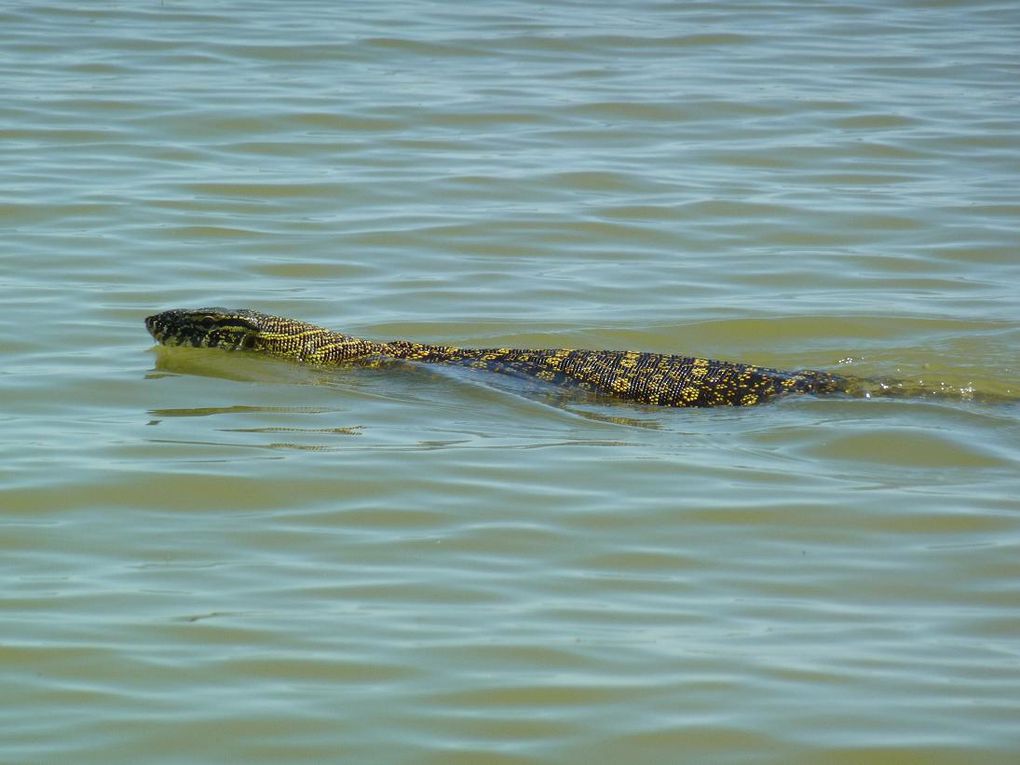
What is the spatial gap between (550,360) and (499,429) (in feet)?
3.46

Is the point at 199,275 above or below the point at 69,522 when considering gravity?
above

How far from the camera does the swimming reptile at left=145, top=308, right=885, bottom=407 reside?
894 cm

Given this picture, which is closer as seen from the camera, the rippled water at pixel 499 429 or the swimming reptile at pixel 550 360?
the rippled water at pixel 499 429

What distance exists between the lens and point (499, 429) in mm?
8320

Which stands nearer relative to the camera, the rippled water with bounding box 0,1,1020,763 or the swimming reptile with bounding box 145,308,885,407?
the rippled water with bounding box 0,1,1020,763

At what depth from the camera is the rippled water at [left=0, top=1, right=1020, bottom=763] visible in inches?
200

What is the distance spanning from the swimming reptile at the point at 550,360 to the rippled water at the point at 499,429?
0.62 ft

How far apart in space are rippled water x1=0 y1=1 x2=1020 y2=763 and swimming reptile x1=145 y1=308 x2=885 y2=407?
0.62ft

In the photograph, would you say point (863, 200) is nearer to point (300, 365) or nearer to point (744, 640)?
point (300, 365)

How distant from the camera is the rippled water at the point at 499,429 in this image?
5086 mm

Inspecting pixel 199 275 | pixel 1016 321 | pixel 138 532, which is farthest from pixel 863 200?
pixel 138 532

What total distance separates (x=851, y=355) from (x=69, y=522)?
17.3 feet

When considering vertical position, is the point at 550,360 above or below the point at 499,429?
above

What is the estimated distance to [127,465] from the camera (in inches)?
290
